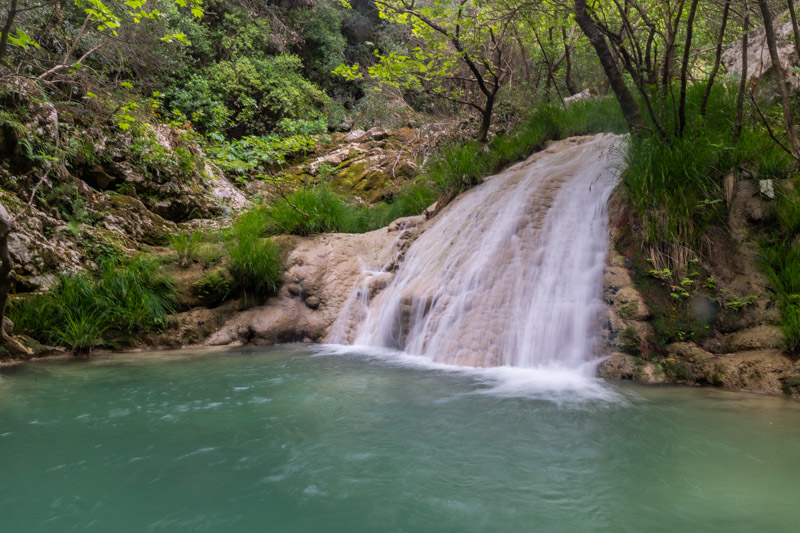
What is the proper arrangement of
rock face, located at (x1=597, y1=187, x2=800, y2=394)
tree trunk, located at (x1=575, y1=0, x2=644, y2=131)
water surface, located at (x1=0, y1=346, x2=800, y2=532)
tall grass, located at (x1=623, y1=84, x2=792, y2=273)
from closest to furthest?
water surface, located at (x1=0, y1=346, x2=800, y2=532)
rock face, located at (x1=597, y1=187, x2=800, y2=394)
tall grass, located at (x1=623, y1=84, x2=792, y2=273)
tree trunk, located at (x1=575, y1=0, x2=644, y2=131)

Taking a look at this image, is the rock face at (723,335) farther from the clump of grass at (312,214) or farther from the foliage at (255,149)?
the foliage at (255,149)

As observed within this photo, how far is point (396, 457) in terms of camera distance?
2.36 meters

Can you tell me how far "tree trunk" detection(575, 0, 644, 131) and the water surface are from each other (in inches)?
125

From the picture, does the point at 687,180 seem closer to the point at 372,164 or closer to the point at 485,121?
the point at 485,121

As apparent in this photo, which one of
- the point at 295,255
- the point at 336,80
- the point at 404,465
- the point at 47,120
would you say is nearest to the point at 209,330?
the point at 295,255

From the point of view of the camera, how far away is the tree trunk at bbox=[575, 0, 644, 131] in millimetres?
4964

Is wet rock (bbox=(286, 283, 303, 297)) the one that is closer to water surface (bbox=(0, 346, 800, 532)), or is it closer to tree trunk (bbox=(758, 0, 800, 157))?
water surface (bbox=(0, 346, 800, 532))

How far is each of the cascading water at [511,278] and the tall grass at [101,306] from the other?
2.28m

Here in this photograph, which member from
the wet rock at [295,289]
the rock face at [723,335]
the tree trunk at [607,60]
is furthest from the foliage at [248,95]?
the rock face at [723,335]

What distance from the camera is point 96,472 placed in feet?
7.29

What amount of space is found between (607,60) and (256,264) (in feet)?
15.7

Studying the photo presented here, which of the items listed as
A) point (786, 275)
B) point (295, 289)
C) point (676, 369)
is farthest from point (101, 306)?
point (786, 275)

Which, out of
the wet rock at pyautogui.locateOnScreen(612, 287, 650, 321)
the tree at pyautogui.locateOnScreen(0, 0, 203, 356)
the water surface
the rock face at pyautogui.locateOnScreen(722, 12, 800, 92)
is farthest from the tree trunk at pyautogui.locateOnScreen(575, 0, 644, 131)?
the tree at pyautogui.locateOnScreen(0, 0, 203, 356)

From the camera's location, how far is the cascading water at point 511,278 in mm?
4324
